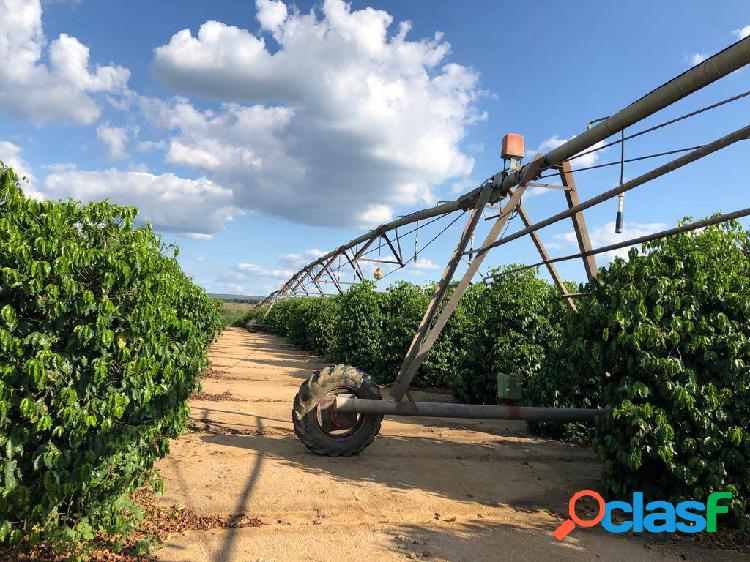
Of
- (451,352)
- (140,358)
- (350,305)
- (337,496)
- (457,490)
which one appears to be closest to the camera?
(140,358)

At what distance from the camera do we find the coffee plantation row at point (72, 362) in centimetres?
400

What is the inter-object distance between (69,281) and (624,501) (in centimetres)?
626

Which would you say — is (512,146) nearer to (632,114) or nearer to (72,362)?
(632,114)

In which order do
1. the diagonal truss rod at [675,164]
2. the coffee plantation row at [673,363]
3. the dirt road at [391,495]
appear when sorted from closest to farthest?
the diagonal truss rod at [675,164]
the dirt road at [391,495]
the coffee plantation row at [673,363]

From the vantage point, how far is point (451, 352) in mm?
15992

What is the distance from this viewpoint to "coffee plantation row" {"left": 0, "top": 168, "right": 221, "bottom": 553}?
13.1ft

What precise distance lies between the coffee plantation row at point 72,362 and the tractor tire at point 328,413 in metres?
3.08

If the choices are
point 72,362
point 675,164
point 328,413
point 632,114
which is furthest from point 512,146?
point 72,362

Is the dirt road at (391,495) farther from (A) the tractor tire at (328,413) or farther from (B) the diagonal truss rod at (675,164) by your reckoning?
(B) the diagonal truss rod at (675,164)

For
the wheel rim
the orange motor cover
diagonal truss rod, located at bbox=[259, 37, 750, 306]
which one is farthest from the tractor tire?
the orange motor cover

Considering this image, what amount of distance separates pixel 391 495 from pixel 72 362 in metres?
4.09

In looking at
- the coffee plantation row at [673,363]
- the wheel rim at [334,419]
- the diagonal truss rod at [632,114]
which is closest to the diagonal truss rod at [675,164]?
the diagonal truss rod at [632,114]

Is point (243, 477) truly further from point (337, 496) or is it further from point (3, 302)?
point (3, 302)

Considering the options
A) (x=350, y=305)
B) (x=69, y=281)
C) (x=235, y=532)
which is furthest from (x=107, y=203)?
(x=350, y=305)
